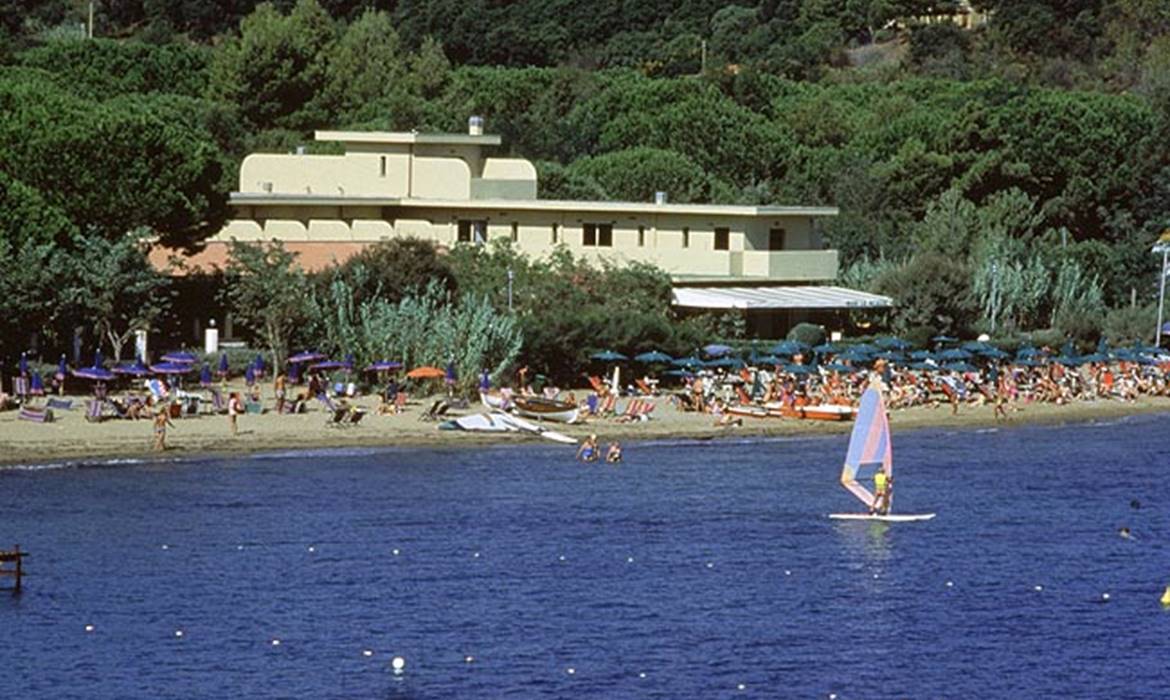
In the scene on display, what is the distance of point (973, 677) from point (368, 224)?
57082 millimetres

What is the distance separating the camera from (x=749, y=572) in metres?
59.5

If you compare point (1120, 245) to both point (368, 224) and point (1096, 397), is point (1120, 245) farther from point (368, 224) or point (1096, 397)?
point (368, 224)

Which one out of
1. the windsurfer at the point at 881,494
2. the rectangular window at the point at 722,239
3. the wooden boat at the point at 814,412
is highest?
the rectangular window at the point at 722,239

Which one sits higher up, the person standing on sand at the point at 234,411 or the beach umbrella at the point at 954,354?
the beach umbrella at the point at 954,354

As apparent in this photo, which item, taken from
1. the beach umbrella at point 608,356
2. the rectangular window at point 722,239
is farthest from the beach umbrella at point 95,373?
the rectangular window at point 722,239

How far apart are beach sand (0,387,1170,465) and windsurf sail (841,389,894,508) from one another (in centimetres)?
1170

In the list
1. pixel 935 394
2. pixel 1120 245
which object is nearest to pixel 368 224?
pixel 935 394

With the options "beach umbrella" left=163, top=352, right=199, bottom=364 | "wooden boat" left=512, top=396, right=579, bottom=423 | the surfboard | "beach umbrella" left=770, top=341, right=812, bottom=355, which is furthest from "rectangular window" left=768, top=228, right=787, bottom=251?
the surfboard

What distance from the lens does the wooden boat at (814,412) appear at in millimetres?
84875

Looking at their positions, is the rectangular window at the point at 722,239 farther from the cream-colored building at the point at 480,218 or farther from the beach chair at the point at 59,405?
the beach chair at the point at 59,405

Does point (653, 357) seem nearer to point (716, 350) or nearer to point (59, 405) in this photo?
point (716, 350)

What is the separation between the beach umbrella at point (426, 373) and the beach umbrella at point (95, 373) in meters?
9.40

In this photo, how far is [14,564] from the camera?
57031 millimetres

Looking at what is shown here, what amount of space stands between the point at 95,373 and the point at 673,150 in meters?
58.7
